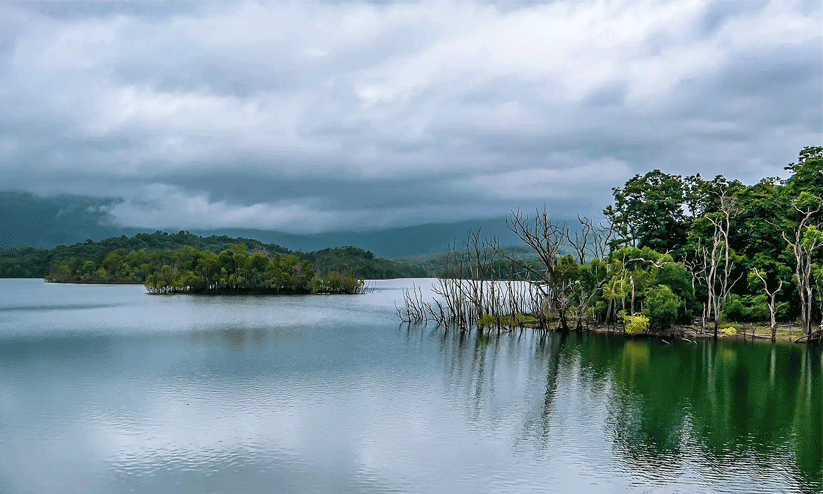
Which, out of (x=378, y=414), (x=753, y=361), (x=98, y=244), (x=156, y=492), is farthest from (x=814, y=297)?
(x=98, y=244)

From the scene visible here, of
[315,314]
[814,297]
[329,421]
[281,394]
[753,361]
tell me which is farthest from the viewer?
[315,314]

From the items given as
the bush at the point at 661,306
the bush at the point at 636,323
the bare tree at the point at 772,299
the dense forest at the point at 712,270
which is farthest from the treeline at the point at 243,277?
the bare tree at the point at 772,299

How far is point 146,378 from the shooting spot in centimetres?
2692

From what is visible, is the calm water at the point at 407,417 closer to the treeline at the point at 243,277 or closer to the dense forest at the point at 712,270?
the dense forest at the point at 712,270

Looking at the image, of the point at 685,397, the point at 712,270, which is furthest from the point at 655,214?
the point at 685,397

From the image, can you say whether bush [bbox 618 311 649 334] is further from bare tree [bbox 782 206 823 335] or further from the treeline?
the treeline

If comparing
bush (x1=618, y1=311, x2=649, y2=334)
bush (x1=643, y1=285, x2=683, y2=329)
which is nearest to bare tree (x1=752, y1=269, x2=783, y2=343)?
bush (x1=643, y1=285, x2=683, y2=329)

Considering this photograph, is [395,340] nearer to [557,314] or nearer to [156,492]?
[557,314]

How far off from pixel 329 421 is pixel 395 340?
70.1ft

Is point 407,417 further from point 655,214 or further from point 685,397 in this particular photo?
point 655,214

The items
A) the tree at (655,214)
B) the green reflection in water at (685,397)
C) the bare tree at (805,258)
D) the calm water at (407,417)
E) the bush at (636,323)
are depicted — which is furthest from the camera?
the tree at (655,214)

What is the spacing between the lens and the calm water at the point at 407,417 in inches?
607

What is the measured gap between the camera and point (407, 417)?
20.7m

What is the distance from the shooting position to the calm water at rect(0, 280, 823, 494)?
50.6 feet
